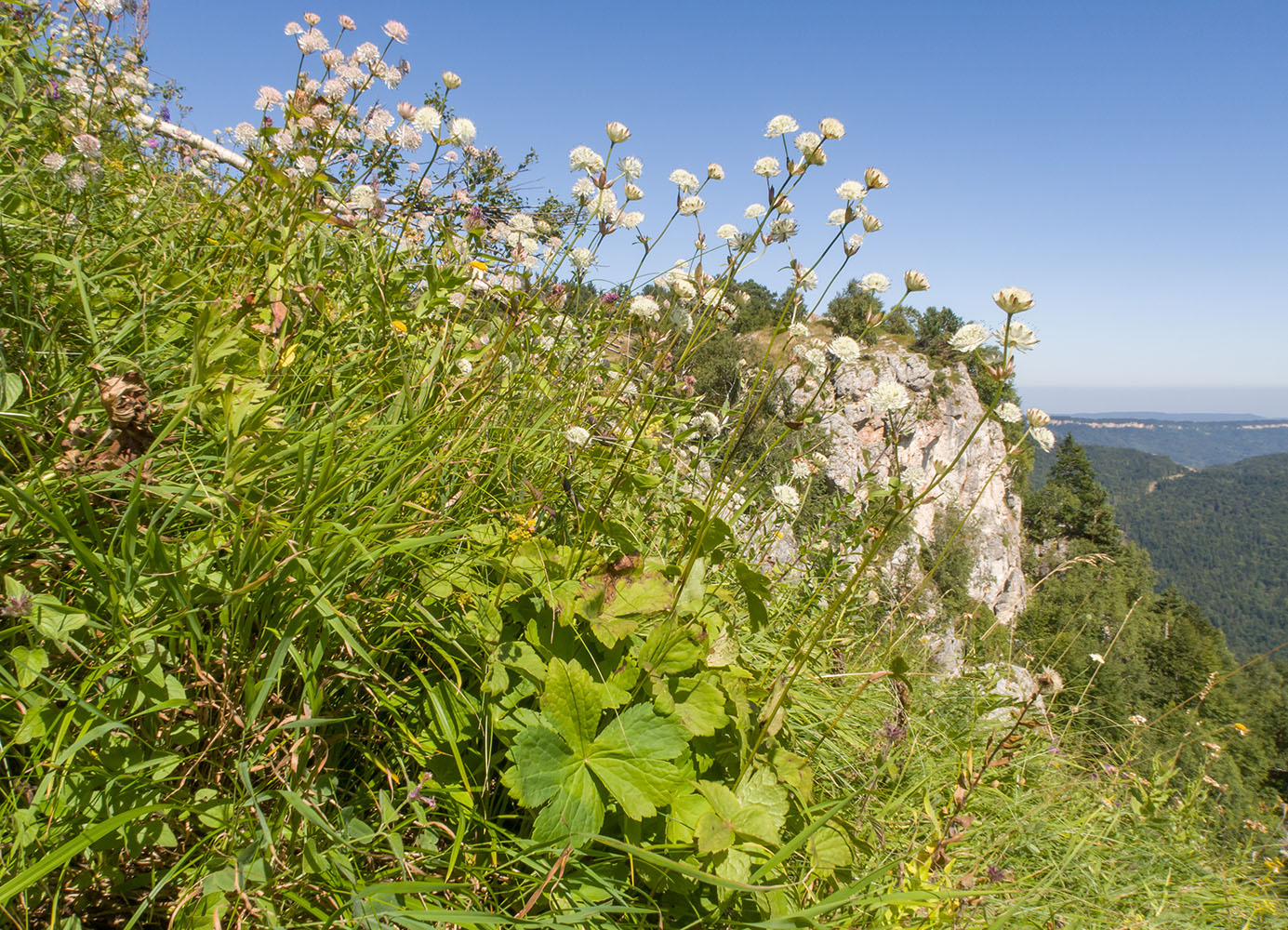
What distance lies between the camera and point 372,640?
4.10 ft

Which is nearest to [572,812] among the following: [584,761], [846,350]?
[584,761]

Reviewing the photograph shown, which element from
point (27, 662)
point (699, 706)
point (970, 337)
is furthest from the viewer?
point (970, 337)

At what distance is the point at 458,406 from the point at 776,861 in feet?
4.18

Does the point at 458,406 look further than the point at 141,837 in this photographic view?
Yes

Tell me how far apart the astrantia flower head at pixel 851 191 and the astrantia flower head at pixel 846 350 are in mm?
438

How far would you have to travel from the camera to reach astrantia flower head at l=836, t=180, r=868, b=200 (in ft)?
5.82

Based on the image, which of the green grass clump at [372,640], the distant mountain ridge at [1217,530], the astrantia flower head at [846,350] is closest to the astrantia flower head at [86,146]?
the green grass clump at [372,640]

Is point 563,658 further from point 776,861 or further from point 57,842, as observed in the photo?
point 57,842

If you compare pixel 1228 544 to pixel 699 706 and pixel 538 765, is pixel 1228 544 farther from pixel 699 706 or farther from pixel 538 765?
pixel 538 765

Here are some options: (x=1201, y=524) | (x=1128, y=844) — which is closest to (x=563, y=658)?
(x=1128, y=844)

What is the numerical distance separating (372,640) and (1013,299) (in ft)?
4.89

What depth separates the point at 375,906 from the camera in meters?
0.95

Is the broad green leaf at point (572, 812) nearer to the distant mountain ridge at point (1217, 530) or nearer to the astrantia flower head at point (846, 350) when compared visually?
the astrantia flower head at point (846, 350)

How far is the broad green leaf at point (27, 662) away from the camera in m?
0.91
